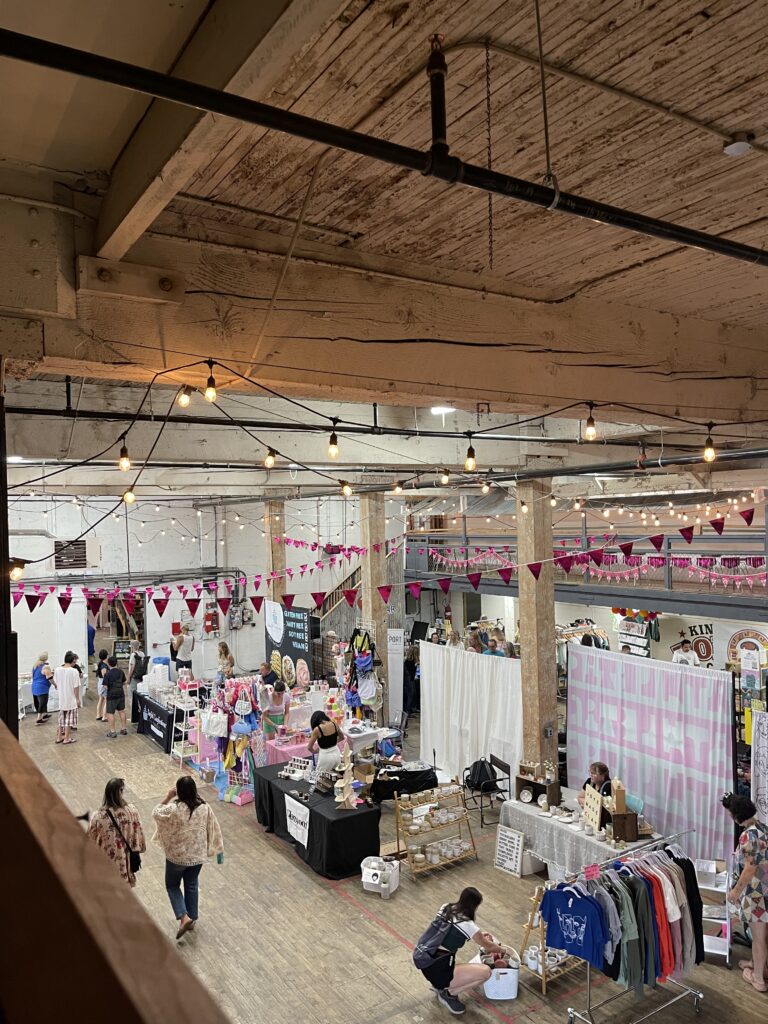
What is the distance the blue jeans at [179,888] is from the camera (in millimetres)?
5961

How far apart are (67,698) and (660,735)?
28.6ft

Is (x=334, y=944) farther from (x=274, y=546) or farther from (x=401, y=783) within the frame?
(x=274, y=546)

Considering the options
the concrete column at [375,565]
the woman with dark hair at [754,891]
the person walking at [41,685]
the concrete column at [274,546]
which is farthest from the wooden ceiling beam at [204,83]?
the concrete column at [274,546]

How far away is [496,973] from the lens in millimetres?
5297

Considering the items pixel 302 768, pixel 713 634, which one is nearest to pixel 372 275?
pixel 302 768

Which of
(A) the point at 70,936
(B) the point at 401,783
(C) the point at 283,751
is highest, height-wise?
(A) the point at 70,936

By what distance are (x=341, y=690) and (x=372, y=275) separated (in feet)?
31.7

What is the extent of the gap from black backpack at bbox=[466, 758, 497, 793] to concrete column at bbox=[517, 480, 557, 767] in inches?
21.4

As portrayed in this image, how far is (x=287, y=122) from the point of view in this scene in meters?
1.37

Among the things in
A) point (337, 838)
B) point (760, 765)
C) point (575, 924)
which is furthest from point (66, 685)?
point (760, 765)

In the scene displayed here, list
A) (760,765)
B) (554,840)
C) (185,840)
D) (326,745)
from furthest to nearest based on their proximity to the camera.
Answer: (326,745) → (760,765) → (554,840) → (185,840)

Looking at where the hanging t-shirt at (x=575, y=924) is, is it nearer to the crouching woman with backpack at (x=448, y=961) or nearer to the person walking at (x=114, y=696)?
the crouching woman with backpack at (x=448, y=961)

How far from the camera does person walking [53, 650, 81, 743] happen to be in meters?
11.7

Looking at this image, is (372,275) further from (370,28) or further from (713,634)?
(713,634)
